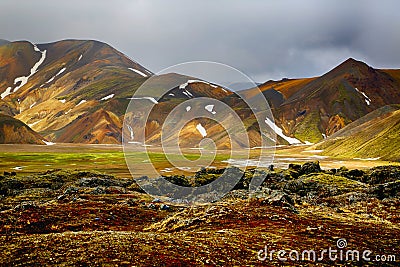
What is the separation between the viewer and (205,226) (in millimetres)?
31516

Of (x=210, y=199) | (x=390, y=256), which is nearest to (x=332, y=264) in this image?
(x=390, y=256)

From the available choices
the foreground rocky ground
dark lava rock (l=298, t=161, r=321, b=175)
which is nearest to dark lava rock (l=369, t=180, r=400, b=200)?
the foreground rocky ground

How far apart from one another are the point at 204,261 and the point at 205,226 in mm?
11586

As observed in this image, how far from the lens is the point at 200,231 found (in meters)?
29.2

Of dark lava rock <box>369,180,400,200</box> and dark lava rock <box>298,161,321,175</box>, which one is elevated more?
dark lava rock <box>298,161,321,175</box>

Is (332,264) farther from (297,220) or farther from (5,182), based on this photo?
(5,182)

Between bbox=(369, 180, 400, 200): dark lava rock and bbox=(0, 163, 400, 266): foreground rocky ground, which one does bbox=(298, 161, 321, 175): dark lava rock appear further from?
bbox=(369, 180, 400, 200): dark lava rock

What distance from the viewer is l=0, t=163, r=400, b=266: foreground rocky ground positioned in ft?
66.8

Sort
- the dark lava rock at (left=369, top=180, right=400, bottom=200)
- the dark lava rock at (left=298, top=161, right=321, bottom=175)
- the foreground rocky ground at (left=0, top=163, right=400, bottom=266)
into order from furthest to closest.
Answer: the dark lava rock at (left=298, top=161, right=321, bottom=175), the dark lava rock at (left=369, top=180, right=400, bottom=200), the foreground rocky ground at (left=0, top=163, right=400, bottom=266)

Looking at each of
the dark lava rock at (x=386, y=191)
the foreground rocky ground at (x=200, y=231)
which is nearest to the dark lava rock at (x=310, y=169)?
the foreground rocky ground at (x=200, y=231)

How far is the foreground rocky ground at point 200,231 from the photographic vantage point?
2036cm

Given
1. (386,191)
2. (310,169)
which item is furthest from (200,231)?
(310,169)

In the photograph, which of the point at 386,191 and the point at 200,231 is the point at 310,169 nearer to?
the point at 386,191

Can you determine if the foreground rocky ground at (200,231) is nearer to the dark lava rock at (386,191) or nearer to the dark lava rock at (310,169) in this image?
the dark lava rock at (386,191)
